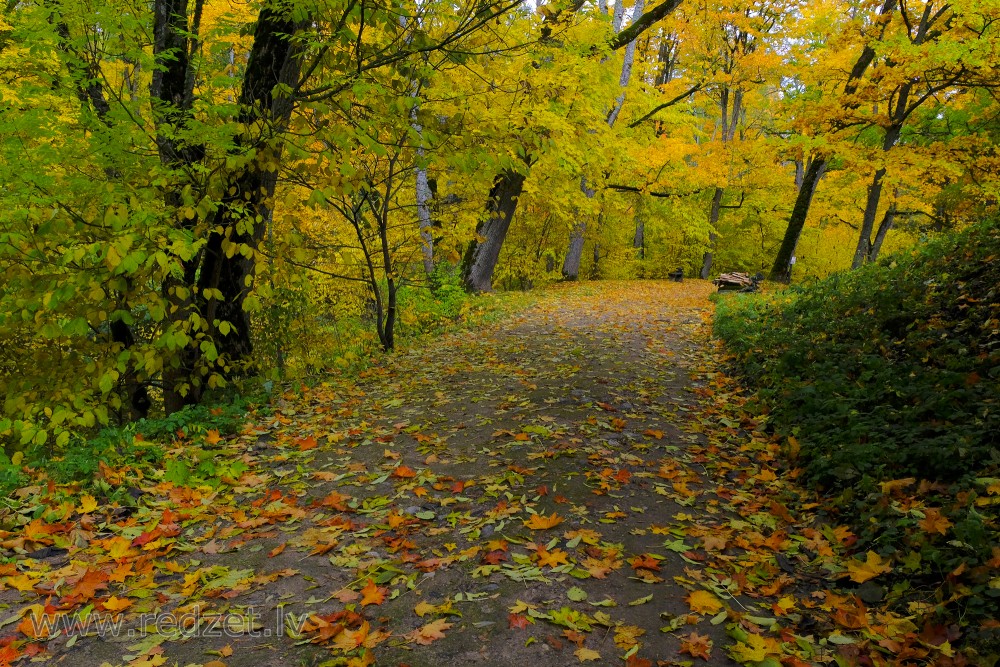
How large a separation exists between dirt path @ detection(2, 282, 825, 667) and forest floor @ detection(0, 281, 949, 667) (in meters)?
0.01

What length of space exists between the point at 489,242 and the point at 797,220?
9.10 meters

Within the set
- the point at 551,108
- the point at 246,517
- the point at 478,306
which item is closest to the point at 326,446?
the point at 246,517

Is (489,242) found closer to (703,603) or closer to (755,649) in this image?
(703,603)

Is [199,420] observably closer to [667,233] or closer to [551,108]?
[551,108]


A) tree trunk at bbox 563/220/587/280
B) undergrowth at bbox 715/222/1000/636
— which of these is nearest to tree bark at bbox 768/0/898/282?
tree trunk at bbox 563/220/587/280

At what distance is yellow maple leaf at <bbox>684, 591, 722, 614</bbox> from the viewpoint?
2.83 metres

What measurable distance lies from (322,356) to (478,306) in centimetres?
511

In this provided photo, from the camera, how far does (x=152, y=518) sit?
3.88 m

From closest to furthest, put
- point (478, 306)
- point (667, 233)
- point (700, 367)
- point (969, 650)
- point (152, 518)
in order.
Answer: point (969, 650), point (152, 518), point (700, 367), point (478, 306), point (667, 233)

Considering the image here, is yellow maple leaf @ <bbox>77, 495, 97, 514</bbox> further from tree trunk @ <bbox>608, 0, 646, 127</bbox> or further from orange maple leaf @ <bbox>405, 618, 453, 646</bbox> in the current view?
tree trunk @ <bbox>608, 0, 646, 127</bbox>

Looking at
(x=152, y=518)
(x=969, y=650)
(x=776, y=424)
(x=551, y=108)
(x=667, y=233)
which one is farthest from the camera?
(x=667, y=233)

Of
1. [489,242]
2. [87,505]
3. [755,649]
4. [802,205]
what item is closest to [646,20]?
[489,242]

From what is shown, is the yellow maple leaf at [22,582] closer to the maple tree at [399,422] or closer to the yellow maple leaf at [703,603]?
the maple tree at [399,422]

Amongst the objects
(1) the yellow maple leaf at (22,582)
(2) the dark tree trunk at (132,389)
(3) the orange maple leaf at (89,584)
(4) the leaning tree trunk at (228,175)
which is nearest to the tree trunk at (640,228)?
(4) the leaning tree trunk at (228,175)
